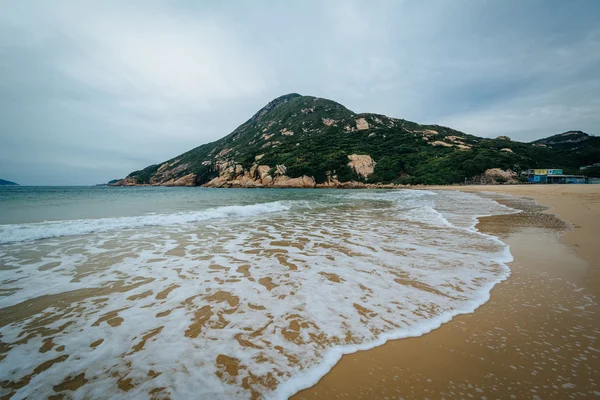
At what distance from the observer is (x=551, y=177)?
187ft

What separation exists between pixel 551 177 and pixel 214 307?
80.1m

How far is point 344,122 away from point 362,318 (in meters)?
109

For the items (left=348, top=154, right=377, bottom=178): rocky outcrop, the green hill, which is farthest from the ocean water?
(left=348, top=154, right=377, bottom=178): rocky outcrop

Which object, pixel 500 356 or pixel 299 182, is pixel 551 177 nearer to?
pixel 299 182

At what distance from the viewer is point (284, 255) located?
19.8 feet

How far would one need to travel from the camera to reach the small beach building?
186ft

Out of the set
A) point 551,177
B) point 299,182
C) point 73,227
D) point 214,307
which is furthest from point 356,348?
point 551,177

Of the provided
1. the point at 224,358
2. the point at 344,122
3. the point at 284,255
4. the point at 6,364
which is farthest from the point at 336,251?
the point at 344,122

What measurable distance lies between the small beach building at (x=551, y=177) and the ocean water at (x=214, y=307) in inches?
2755

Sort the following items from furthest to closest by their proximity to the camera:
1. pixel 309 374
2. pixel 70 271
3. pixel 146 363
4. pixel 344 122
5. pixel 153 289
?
pixel 344 122, pixel 70 271, pixel 153 289, pixel 146 363, pixel 309 374

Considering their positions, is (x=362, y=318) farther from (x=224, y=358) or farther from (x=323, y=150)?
(x=323, y=150)

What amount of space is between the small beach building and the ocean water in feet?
230

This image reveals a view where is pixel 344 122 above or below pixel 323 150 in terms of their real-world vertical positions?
above

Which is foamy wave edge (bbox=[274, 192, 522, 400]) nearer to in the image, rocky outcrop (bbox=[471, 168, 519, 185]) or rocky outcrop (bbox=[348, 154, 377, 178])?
rocky outcrop (bbox=[348, 154, 377, 178])
